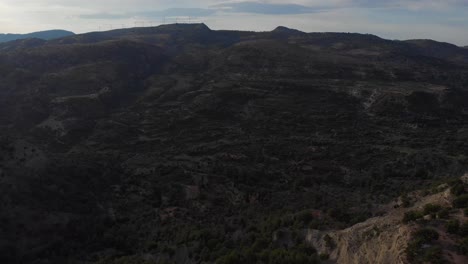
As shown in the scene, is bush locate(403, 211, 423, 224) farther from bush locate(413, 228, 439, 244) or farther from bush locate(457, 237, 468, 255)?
bush locate(457, 237, 468, 255)

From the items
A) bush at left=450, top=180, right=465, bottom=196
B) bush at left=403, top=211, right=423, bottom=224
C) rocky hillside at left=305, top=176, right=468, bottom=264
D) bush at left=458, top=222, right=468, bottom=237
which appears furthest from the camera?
bush at left=450, top=180, right=465, bottom=196

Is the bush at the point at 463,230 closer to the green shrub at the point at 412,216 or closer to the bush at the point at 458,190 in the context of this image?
the green shrub at the point at 412,216

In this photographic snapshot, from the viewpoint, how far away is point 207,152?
5788 centimetres

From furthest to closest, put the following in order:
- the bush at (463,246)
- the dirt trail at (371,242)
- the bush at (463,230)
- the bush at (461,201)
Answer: the bush at (461,201) < the dirt trail at (371,242) < the bush at (463,230) < the bush at (463,246)

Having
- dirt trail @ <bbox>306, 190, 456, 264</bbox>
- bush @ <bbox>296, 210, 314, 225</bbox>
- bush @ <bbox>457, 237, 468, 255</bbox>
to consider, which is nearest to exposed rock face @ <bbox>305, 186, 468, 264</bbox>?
dirt trail @ <bbox>306, 190, 456, 264</bbox>

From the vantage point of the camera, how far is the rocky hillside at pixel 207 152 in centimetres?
3062

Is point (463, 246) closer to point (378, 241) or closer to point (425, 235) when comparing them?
point (425, 235)


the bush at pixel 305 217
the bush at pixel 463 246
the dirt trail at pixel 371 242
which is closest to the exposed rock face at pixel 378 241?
the dirt trail at pixel 371 242

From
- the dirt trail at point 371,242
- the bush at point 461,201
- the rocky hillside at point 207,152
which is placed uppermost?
the bush at point 461,201

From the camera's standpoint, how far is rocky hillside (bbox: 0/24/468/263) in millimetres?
30625

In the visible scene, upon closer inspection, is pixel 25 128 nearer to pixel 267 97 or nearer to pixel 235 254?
pixel 267 97

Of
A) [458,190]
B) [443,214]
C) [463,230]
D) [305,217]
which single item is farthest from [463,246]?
[305,217]

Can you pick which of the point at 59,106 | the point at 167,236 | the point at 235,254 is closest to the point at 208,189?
the point at 167,236

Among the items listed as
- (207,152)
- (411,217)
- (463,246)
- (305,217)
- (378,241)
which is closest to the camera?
(463,246)
